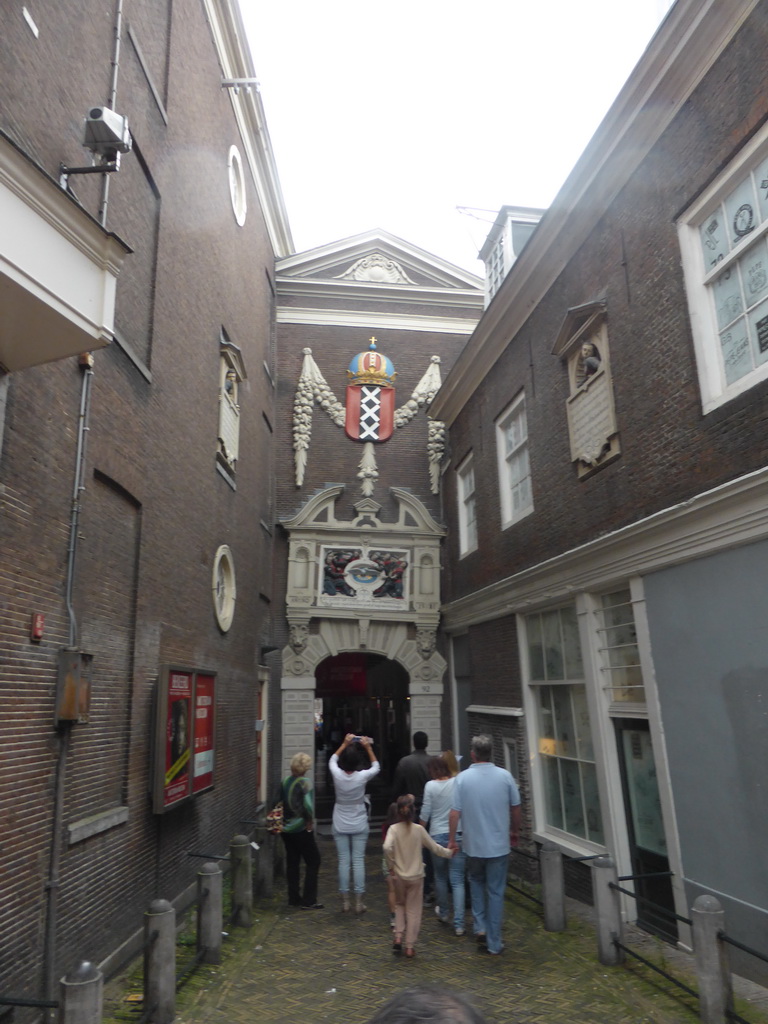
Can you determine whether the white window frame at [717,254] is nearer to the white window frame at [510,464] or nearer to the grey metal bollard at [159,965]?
the white window frame at [510,464]

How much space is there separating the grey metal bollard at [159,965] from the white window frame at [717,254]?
589cm

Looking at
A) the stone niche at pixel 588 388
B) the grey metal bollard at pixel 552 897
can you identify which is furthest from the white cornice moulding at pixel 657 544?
the grey metal bollard at pixel 552 897

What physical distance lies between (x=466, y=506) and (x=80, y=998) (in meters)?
12.0

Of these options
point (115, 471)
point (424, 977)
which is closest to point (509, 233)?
point (115, 471)

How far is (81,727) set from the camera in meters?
6.18

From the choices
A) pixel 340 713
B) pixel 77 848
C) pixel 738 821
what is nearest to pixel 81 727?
pixel 77 848

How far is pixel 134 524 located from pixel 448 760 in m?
4.22

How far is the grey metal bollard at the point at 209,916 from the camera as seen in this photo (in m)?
6.57

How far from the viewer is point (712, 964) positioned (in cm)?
491

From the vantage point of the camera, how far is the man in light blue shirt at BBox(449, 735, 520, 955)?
267 inches

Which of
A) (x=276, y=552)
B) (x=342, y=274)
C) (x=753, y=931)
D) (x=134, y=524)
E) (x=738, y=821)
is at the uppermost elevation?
(x=342, y=274)

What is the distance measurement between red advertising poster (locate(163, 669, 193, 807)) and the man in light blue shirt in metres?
2.97

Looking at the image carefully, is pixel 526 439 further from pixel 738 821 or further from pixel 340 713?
pixel 340 713

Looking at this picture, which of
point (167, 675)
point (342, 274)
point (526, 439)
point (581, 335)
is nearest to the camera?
point (167, 675)
